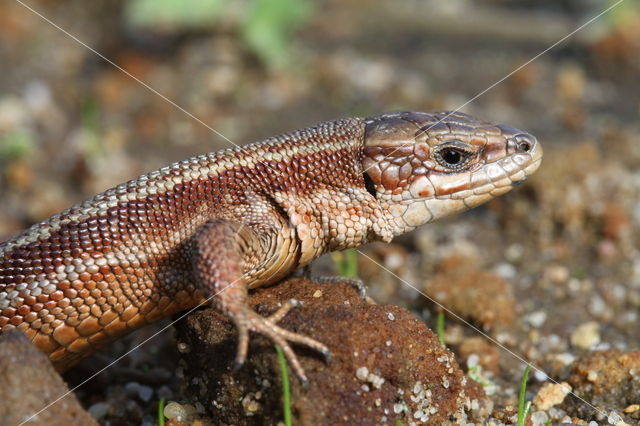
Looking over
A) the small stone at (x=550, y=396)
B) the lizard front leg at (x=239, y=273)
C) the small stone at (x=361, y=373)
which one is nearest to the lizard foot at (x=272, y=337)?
the lizard front leg at (x=239, y=273)

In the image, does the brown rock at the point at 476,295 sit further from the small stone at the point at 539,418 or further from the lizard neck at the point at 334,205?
the lizard neck at the point at 334,205

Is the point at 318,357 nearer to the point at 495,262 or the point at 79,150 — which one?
the point at 495,262

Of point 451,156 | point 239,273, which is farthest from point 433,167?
point 239,273

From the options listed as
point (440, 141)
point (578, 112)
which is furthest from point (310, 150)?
point (578, 112)

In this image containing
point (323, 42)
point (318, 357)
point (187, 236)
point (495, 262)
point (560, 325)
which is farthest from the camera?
point (323, 42)

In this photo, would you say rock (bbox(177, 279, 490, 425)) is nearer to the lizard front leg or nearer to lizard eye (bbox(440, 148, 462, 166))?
the lizard front leg

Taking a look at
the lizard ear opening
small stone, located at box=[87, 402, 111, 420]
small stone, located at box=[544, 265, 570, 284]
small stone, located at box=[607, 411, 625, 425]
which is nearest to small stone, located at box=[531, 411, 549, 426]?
small stone, located at box=[607, 411, 625, 425]

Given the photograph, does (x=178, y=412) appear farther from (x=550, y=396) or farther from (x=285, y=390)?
(x=550, y=396)
